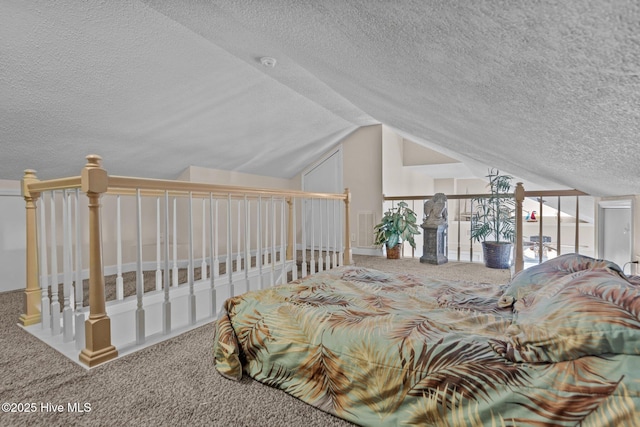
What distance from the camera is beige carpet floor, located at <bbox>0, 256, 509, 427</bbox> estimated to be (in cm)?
110

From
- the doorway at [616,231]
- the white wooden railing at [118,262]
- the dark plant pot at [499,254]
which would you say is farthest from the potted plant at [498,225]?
the white wooden railing at [118,262]

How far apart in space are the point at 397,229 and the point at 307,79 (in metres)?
2.37

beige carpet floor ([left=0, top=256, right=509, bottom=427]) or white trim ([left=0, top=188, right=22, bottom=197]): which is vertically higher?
white trim ([left=0, top=188, right=22, bottom=197])

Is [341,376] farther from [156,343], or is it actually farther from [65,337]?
[65,337]

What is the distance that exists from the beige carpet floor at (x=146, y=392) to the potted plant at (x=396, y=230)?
3290 millimetres

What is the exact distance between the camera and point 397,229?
180 inches

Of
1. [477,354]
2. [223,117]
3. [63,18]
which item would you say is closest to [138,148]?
[223,117]

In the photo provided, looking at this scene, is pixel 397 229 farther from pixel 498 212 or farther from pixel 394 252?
pixel 498 212

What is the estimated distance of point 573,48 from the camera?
605 millimetres

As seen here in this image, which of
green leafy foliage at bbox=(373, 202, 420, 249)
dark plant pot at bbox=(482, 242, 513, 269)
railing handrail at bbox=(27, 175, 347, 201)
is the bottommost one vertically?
dark plant pot at bbox=(482, 242, 513, 269)

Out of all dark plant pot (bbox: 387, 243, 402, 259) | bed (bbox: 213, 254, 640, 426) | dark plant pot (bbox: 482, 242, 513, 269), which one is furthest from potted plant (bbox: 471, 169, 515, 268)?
bed (bbox: 213, 254, 640, 426)

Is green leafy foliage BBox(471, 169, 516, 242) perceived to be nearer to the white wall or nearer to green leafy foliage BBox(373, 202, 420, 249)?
green leafy foliage BBox(373, 202, 420, 249)

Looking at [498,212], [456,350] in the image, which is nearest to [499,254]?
[498,212]

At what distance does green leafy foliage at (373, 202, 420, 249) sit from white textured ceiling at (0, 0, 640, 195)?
1.65 m
